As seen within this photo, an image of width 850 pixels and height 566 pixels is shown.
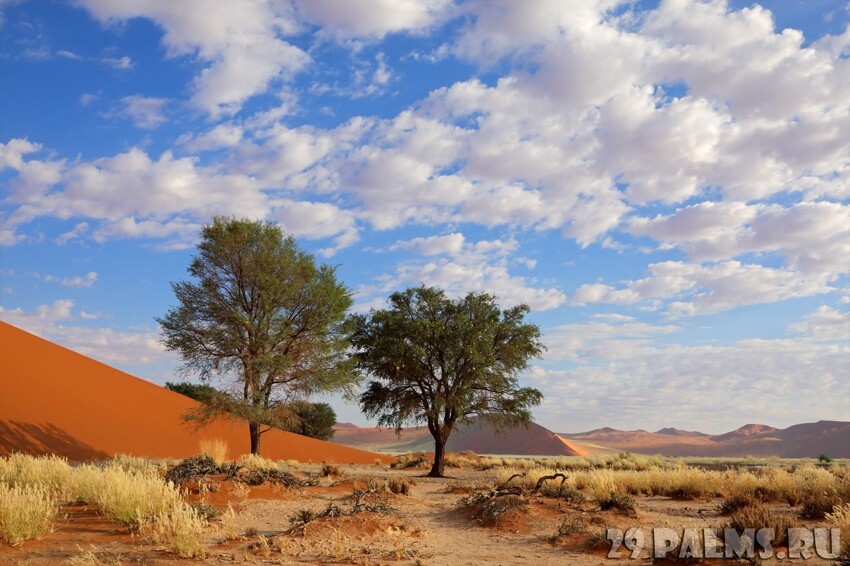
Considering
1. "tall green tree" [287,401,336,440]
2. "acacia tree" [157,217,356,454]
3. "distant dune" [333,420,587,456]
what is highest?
"acacia tree" [157,217,356,454]

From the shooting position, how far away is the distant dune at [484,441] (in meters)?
108

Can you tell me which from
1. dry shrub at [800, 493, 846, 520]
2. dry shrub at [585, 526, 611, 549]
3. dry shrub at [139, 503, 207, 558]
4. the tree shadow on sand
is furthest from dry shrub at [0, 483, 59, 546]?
the tree shadow on sand

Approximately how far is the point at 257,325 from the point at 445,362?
10.0m

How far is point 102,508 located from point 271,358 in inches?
712

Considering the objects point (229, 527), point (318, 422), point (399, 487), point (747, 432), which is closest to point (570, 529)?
point (229, 527)

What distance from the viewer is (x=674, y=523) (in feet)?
41.9

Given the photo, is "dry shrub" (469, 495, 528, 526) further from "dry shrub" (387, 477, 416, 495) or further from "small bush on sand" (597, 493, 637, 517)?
"dry shrub" (387, 477, 416, 495)

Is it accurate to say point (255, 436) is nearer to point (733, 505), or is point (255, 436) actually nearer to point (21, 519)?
point (21, 519)

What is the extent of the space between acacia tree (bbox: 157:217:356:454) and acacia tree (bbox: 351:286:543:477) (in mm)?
3559

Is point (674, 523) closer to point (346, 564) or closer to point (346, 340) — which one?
point (346, 564)

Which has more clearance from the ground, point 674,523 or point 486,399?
point 486,399

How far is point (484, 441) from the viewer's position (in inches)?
5315

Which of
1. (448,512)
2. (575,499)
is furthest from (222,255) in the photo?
(575,499)

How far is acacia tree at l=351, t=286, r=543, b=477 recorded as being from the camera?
89.2 ft
